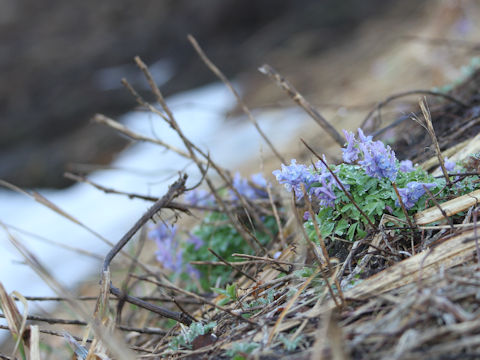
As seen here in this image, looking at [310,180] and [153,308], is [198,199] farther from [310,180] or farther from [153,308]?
[310,180]

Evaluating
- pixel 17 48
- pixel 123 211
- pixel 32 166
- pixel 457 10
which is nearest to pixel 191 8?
pixel 17 48

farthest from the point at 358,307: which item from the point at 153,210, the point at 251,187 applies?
the point at 251,187

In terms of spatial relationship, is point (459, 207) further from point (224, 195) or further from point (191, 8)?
point (191, 8)

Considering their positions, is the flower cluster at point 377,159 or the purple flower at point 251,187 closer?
the flower cluster at point 377,159

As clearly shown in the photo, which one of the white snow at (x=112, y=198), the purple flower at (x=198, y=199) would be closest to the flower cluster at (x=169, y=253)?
the purple flower at (x=198, y=199)

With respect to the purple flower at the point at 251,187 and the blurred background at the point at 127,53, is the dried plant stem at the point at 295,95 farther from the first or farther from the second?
the blurred background at the point at 127,53

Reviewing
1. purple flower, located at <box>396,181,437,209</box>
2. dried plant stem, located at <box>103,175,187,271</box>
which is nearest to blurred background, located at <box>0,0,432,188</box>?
dried plant stem, located at <box>103,175,187,271</box>

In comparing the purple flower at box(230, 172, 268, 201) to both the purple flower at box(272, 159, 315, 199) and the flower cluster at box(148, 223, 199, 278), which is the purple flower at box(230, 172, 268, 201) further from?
the purple flower at box(272, 159, 315, 199)
